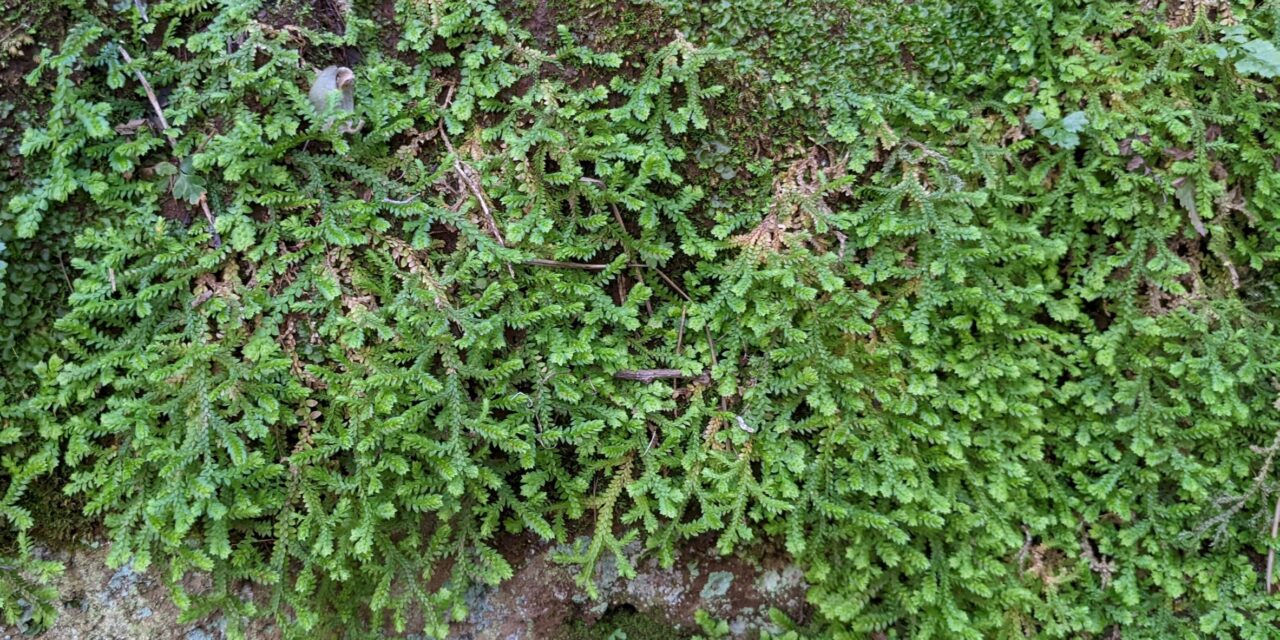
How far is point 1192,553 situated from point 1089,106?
2185 mm

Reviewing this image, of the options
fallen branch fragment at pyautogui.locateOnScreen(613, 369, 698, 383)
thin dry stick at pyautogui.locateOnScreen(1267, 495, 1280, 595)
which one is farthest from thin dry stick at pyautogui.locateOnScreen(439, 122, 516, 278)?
thin dry stick at pyautogui.locateOnScreen(1267, 495, 1280, 595)

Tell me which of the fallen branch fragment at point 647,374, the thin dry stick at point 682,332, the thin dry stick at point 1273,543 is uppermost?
the thin dry stick at point 682,332

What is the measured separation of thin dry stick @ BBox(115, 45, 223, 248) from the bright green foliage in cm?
3

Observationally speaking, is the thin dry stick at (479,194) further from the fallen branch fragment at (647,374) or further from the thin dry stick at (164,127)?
the thin dry stick at (164,127)

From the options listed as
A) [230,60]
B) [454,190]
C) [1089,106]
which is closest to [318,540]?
[454,190]

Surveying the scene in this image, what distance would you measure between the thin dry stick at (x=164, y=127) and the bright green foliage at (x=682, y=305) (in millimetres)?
29

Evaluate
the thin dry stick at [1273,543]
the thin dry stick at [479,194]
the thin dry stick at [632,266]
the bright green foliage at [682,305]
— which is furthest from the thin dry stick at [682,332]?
the thin dry stick at [1273,543]

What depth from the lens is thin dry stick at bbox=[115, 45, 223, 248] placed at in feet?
9.60

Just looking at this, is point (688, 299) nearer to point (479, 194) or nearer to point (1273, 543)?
point (479, 194)

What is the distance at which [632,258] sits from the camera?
3.29m

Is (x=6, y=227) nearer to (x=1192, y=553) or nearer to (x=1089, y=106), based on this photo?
(x=1089, y=106)

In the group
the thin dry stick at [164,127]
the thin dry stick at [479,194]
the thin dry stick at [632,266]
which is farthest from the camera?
the thin dry stick at [632,266]

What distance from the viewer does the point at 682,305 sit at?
329 centimetres

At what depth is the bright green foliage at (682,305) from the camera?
9.68ft
